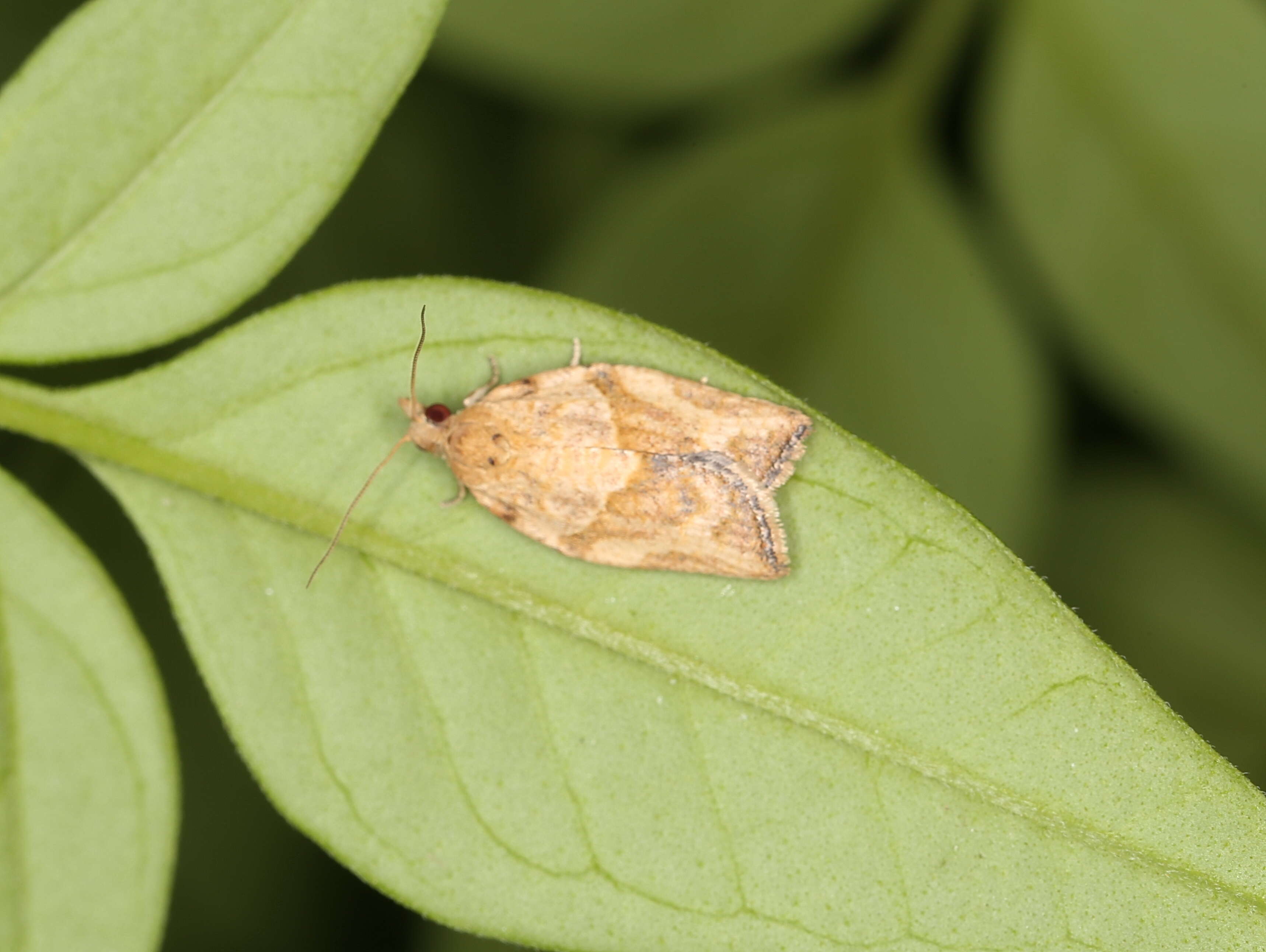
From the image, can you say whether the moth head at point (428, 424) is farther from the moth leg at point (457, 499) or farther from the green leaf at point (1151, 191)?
the green leaf at point (1151, 191)

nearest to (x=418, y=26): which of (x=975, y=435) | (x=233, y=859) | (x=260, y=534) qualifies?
(x=260, y=534)

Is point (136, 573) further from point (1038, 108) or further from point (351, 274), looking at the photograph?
point (1038, 108)

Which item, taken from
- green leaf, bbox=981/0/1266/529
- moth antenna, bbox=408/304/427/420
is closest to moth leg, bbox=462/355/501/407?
moth antenna, bbox=408/304/427/420

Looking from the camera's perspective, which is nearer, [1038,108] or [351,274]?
[1038,108]

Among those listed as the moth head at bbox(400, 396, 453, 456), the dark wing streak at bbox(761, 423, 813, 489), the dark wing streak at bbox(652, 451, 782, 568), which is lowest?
the moth head at bbox(400, 396, 453, 456)

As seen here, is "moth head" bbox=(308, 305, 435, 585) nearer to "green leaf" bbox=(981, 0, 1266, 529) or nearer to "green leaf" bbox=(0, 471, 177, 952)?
"green leaf" bbox=(0, 471, 177, 952)

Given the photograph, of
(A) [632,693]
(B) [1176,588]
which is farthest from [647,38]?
(B) [1176,588]

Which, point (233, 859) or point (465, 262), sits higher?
point (465, 262)
